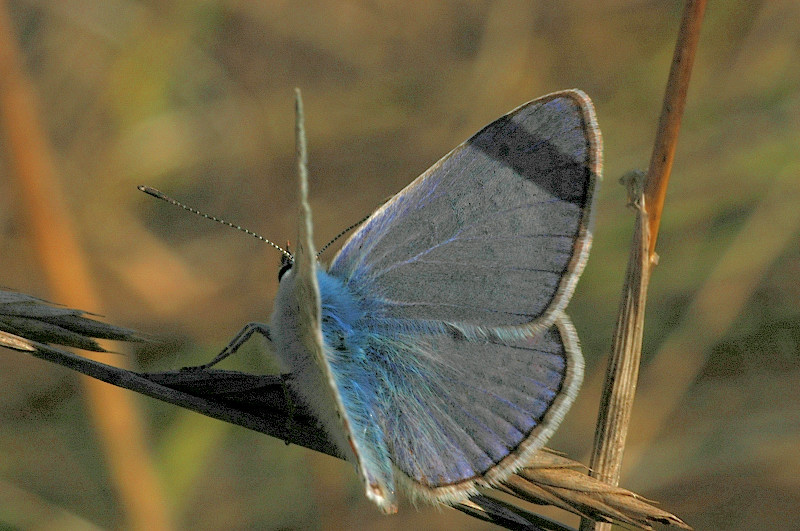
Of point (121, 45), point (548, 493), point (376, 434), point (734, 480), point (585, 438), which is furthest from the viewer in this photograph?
point (121, 45)

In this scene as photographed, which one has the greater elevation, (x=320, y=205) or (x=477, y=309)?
(x=320, y=205)

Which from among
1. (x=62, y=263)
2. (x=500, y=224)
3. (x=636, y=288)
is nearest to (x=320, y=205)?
(x=62, y=263)

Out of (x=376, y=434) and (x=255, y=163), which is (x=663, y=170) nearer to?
(x=376, y=434)

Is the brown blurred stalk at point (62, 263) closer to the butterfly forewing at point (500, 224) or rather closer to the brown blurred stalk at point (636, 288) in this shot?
the butterfly forewing at point (500, 224)

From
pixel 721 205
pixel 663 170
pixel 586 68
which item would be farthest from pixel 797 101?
pixel 663 170

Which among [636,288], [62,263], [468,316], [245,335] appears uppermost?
[636,288]

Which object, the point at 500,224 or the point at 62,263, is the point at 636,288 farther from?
the point at 62,263

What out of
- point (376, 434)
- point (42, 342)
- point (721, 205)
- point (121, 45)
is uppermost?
point (721, 205)

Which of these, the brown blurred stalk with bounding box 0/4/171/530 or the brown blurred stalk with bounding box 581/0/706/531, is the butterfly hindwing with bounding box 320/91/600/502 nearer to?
the brown blurred stalk with bounding box 581/0/706/531
